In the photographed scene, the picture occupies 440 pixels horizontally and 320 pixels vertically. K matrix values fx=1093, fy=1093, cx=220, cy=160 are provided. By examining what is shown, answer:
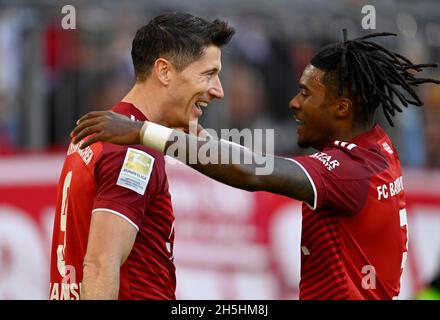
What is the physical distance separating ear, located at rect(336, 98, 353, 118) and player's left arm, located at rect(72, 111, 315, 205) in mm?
617

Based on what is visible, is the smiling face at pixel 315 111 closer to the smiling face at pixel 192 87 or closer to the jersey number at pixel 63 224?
the smiling face at pixel 192 87

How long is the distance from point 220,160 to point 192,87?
83cm

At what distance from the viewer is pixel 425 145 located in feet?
41.8

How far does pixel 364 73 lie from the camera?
6297mm

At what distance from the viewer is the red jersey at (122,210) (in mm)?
5891

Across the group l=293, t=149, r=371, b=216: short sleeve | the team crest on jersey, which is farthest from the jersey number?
the team crest on jersey

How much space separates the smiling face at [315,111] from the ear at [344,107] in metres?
0.03

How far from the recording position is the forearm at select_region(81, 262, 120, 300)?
571cm

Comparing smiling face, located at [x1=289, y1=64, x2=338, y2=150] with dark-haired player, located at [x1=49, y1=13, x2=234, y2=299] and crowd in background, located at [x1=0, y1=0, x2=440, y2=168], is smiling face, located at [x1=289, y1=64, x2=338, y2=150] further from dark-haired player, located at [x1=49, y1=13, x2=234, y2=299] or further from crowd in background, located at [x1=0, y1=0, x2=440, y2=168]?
crowd in background, located at [x1=0, y1=0, x2=440, y2=168]

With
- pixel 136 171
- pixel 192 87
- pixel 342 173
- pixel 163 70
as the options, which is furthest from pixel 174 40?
pixel 342 173

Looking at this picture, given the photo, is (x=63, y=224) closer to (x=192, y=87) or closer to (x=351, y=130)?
(x=192, y=87)

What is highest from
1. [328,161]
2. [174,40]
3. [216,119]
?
[216,119]
